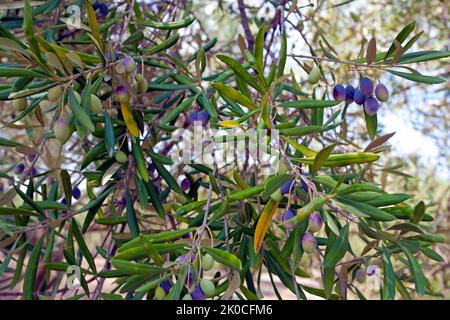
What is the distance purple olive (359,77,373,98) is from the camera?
1.22 m

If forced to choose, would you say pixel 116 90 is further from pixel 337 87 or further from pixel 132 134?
pixel 337 87

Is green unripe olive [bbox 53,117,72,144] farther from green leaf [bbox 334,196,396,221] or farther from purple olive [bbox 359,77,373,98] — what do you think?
purple olive [bbox 359,77,373,98]

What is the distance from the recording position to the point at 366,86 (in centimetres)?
122

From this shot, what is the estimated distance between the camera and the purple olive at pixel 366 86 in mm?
1219

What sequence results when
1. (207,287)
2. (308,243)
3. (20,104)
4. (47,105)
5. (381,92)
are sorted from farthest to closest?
1. (47,105)
2. (381,92)
3. (20,104)
4. (308,243)
5. (207,287)

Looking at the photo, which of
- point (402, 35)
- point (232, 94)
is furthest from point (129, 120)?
point (402, 35)

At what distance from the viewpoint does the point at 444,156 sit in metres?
4.31

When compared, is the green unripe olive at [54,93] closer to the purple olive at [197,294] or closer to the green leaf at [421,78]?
the purple olive at [197,294]

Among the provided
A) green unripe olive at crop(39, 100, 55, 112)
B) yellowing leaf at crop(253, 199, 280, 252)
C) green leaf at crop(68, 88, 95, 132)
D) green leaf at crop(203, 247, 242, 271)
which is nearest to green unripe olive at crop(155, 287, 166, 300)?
green leaf at crop(203, 247, 242, 271)

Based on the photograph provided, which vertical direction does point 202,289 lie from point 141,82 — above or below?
below

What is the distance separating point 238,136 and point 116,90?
0.31 meters

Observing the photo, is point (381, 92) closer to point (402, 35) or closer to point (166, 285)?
point (402, 35)

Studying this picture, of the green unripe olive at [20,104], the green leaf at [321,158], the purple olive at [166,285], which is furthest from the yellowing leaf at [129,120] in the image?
the green leaf at [321,158]


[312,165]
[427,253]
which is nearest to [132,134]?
[312,165]
